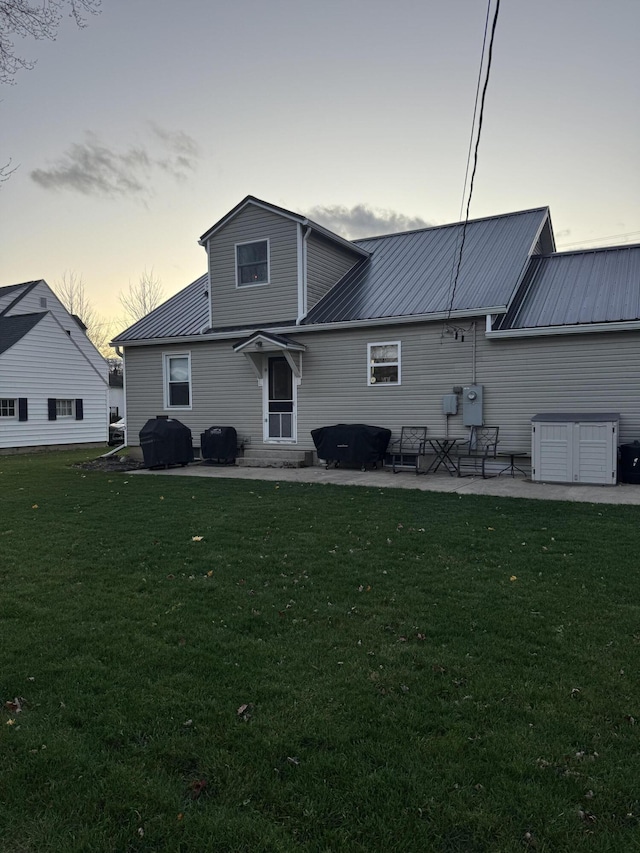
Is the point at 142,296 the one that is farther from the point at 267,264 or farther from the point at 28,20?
the point at 28,20

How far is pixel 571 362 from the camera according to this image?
1078cm

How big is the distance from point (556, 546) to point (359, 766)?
13.5 feet

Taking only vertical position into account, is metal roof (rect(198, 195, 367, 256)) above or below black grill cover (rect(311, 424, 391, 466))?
above

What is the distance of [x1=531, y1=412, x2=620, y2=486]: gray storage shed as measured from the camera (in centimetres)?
970

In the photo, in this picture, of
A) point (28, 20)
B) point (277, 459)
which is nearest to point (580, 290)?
point (277, 459)

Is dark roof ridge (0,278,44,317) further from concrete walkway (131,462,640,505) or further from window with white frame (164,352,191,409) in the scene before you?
concrete walkway (131,462,640,505)

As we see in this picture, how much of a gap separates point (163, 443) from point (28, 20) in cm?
913

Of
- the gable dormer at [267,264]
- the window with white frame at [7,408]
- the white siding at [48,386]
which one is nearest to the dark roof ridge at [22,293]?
the white siding at [48,386]

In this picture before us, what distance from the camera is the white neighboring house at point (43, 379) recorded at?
2173 cm

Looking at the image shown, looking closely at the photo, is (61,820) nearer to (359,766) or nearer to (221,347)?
(359,766)

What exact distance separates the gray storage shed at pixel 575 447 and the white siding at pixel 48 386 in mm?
19674

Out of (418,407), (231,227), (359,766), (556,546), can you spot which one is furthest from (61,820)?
(231,227)

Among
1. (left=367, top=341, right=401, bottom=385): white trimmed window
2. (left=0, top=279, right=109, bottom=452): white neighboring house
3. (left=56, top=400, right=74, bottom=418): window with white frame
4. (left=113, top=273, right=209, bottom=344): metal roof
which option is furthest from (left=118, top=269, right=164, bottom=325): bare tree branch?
(left=367, top=341, right=401, bottom=385): white trimmed window

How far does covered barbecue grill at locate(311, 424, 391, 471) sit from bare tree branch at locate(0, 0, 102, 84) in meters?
8.53
